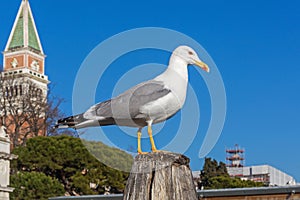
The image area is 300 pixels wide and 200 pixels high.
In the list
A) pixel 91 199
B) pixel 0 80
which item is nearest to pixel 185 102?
pixel 91 199

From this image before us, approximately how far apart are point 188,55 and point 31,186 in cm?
2473

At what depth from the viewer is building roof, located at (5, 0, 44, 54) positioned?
66250 millimetres

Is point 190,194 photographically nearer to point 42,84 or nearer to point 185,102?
point 185,102

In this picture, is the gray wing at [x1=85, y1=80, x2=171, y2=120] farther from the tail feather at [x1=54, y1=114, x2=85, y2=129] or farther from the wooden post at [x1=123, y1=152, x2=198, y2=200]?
the wooden post at [x1=123, y1=152, x2=198, y2=200]

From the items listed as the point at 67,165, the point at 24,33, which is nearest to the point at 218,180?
the point at 67,165

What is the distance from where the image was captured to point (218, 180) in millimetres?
40406

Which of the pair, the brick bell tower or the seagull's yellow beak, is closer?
the seagull's yellow beak

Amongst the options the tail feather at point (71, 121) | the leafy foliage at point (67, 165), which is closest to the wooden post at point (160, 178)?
the tail feather at point (71, 121)

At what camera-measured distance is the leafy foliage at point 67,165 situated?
3347 cm

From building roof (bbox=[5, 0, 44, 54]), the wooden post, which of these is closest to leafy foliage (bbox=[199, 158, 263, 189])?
building roof (bbox=[5, 0, 44, 54])

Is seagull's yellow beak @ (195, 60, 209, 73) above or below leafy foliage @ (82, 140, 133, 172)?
above

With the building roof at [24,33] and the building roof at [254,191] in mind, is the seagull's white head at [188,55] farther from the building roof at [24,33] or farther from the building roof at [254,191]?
the building roof at [24,33]

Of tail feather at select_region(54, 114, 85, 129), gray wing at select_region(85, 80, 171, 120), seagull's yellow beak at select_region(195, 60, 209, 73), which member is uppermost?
seagull's yellow beak at select_region(195, 60, 209, 73)

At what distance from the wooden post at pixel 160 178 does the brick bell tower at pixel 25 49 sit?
59.8 metres
